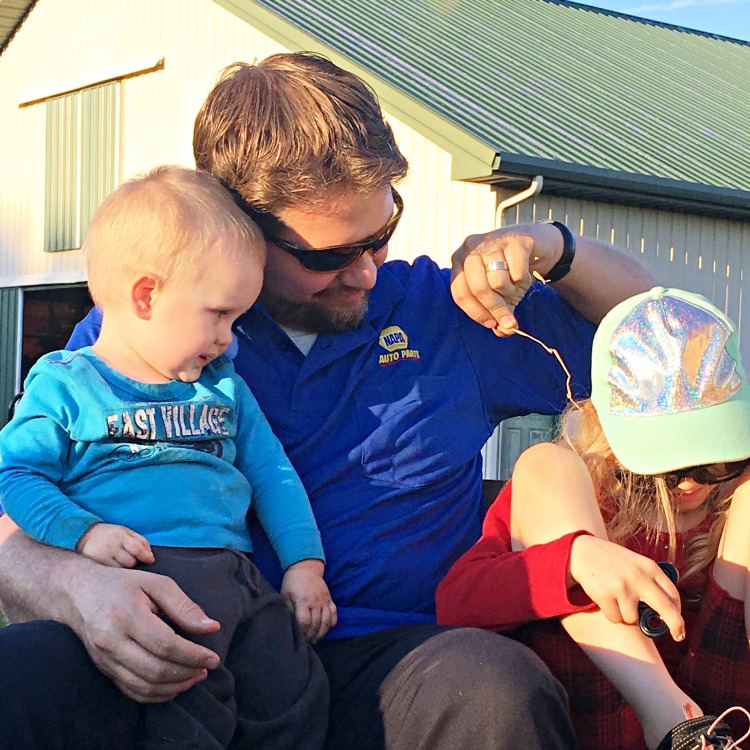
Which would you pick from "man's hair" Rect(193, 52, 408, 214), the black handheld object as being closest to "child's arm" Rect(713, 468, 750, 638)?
the black handheld object

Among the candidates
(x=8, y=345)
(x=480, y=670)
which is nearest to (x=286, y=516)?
(x=480, y=670)

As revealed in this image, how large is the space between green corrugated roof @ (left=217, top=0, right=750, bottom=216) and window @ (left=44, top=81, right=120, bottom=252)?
103 inches

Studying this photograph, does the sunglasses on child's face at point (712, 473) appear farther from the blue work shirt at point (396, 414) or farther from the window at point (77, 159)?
the window at point (77, 159)

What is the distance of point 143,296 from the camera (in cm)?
216

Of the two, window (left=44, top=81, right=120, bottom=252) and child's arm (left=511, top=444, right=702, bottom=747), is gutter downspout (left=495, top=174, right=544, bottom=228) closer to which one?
window (left=44, top=81, right=120, bottom=252)

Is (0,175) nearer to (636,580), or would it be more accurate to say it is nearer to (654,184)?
(654,184)

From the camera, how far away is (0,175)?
49.8 feet

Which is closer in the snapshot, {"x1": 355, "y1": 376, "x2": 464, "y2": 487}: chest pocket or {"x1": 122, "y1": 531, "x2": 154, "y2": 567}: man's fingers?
{"x1": 122, "y1": 531, "x2": 154, "y2": 567}: man's fingers

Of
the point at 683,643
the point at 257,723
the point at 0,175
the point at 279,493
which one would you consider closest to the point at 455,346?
the point at 279,493

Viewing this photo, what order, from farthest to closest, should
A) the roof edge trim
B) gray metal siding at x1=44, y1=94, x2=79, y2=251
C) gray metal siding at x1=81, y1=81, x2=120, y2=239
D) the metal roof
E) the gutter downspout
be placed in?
the metal roof, gray metal siding at x1=44, y1=94, x2=79, y2=251, gray metal siding at x1=81, y1=81, x2=120, y2=239, the gutter downspout, the roof edge trim

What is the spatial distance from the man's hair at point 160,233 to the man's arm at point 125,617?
52 cm

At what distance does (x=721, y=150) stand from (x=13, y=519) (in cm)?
1055

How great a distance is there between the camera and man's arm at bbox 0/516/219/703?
1.79m

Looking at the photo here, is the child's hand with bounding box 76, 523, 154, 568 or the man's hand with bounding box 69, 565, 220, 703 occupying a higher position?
the child's hand with bounding box 76, 523, 154, 568
